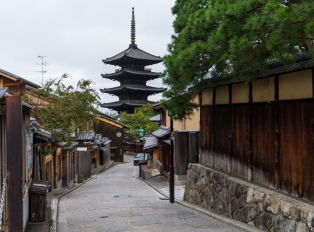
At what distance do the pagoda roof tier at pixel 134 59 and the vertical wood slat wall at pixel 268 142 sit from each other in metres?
41.4

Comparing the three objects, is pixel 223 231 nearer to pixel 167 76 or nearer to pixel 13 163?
pixel 167 76

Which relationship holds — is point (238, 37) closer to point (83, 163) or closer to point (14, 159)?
point (14, 159)

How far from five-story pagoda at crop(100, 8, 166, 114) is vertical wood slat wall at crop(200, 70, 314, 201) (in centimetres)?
4087

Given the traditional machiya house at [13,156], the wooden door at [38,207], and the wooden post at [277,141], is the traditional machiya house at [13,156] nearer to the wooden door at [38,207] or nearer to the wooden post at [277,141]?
the wooden door at [38,207]

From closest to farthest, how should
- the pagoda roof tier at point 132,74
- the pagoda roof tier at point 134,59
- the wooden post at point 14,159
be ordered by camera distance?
the wooden post at point 14,159 → the pagoda roof tier at point 132,74 → the pagoda roof tier at point 134,59

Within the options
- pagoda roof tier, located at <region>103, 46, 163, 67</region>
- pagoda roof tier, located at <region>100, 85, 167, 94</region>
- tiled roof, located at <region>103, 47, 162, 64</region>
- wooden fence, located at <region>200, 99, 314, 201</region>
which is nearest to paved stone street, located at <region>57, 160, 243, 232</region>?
wooden fence, located at <region>200, 99, 314, 201</region>

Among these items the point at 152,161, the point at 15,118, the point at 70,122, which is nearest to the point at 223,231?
the point at 15,118

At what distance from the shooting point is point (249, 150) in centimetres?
822

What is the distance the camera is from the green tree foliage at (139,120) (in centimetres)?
4841

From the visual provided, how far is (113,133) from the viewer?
4403 centimetres

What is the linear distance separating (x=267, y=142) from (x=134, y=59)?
4490 cm

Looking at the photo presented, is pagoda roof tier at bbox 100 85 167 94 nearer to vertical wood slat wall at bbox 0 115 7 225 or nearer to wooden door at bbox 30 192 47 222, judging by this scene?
wooden door at bbox 30 192 47 222

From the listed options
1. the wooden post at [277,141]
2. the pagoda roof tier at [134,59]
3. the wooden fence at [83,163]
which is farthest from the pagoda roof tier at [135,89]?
the wooden post at [277,141]

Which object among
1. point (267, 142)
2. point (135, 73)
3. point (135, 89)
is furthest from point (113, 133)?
point (267, 142)
